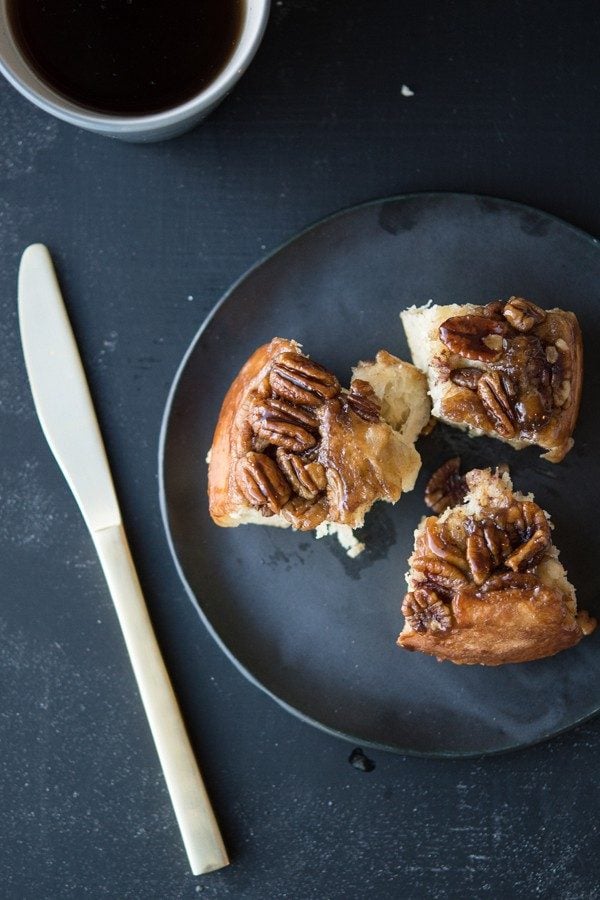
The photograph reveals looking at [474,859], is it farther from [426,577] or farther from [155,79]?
[155,79]

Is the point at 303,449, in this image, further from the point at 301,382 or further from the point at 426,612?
the point at 426,612

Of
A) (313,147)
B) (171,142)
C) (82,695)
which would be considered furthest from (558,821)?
(171,142)

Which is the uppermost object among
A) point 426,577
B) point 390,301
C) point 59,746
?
point 390,301

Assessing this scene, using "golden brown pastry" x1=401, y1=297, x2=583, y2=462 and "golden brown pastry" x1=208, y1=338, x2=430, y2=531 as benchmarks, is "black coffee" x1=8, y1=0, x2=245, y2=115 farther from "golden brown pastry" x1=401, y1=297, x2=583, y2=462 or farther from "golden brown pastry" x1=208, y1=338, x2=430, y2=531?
"golden brown pastry" x1=401, y1=297, x2=583, y2=462

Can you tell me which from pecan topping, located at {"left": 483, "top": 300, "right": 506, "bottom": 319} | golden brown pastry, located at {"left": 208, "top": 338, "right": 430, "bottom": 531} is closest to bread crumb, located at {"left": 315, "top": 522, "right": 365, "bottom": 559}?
golden brown pastry, located at {"left": 208, "top": 338, "right": 430, "bottom": 531}

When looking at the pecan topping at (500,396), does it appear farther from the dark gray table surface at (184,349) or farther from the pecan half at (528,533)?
the dark gray table surface at (184,349)

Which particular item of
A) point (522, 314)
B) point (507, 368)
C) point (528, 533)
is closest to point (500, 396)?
point (507, 368)

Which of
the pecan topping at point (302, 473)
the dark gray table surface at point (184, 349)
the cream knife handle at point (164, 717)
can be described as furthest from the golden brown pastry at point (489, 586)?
the cream knife handle at point (164, 717)
